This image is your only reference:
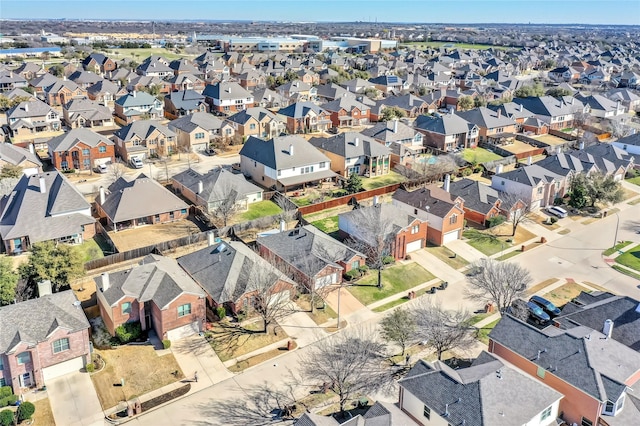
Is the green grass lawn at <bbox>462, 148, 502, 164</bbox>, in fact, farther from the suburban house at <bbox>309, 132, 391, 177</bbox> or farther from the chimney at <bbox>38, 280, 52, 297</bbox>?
the chimney at <bbox>38, 280, 52, 297</bbox>

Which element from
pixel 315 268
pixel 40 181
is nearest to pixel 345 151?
pixel 315 268

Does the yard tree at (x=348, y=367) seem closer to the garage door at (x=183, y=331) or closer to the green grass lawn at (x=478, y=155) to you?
the garage door at (x=183, y=331)

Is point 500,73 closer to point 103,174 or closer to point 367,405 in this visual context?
point 103,174

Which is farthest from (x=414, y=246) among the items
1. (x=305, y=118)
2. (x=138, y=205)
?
(x=305, y=118)

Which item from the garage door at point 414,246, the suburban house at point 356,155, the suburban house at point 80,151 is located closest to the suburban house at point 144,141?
the suburban house at point 80,151

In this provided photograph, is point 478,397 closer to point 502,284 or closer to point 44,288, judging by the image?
point 502,284

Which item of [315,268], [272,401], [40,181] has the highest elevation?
[40,181]

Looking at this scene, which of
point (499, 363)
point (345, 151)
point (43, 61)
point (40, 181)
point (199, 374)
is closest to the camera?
point (499, 363)

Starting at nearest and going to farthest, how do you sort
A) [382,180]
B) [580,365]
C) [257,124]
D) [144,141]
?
[580,365], [382,180], [144,141], [257,124]

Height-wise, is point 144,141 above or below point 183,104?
below
